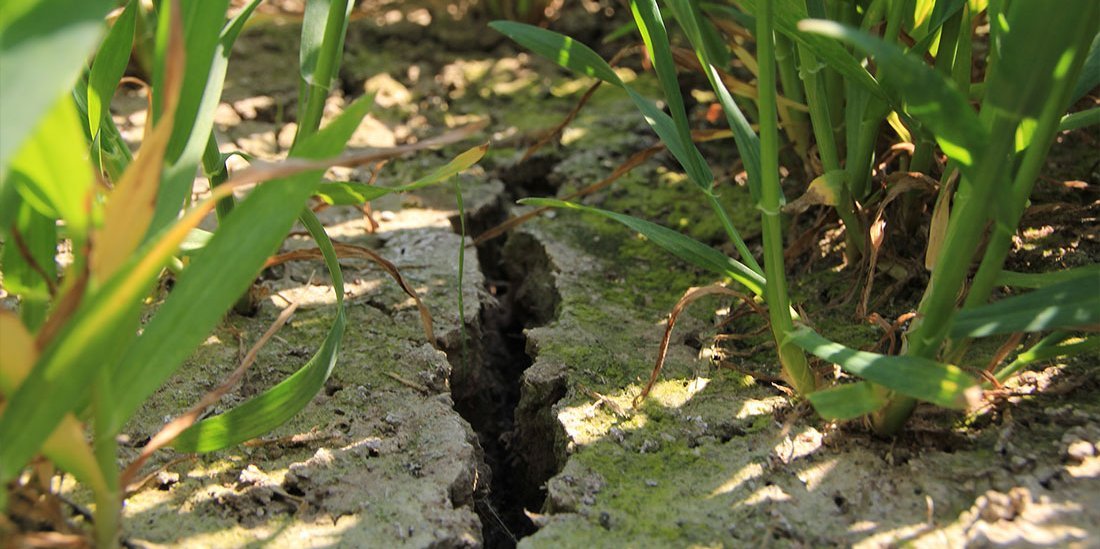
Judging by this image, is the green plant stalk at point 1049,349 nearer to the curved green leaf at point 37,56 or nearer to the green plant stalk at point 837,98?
the green plant stalk at point 837,98

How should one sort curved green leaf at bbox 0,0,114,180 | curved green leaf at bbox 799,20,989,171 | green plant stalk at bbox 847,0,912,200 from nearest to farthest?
curved green leaf at bbox 0,0,114,180 → curved green leaf at bbox 799,20,989,171 → green plant stalk at bbox 847,0,912,200

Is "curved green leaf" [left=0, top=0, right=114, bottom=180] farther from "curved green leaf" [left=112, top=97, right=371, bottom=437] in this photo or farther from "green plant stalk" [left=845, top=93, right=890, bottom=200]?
"green plant stalk" [left=845, top=93, right=890, bottom=200]

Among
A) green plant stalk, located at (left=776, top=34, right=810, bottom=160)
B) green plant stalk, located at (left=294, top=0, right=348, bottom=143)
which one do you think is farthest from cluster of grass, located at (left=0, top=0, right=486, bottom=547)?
green plant stalk, located at (left=776, top=34, right=810, bottom=160)

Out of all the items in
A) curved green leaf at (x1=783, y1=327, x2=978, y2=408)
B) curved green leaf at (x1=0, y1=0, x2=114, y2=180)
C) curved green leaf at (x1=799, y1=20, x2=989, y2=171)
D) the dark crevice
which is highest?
curved green leaf at (x1=0, y1=0, x2=114, y2=180)

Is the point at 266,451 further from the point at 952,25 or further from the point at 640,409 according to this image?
the point at 952,25

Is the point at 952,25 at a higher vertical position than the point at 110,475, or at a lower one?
higher

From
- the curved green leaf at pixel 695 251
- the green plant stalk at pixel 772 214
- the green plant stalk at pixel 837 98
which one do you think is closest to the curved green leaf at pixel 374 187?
the curved green leaf at pixel 695 251

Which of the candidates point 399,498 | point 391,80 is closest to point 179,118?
point 399,498
